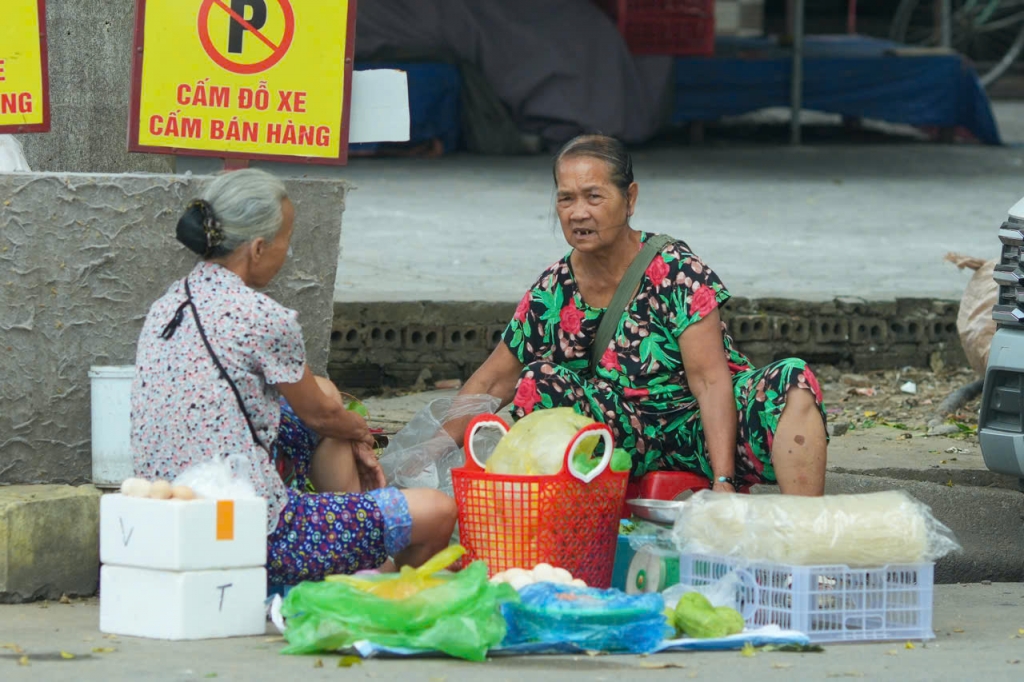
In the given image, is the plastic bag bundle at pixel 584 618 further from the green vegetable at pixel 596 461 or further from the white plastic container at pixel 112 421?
the white plastic container at pixel 112 421

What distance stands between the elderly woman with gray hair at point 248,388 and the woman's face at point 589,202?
0.84m

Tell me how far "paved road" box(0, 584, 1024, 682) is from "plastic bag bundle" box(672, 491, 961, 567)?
222 millimetres

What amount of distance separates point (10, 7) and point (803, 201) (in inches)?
315

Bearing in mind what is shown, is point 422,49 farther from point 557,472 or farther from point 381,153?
point 557,472

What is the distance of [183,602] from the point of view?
358 centimetres

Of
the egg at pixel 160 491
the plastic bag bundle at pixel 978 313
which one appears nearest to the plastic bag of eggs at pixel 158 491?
the egg at pixel 160 491

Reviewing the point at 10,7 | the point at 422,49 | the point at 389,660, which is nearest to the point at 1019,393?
the point at 389,660

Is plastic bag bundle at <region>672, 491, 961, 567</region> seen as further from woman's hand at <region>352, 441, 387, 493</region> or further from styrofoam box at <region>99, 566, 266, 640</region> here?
styrofoam box at <region>99, 566, 266, 640</region>

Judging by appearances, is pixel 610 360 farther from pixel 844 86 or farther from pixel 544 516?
pixel 844 86

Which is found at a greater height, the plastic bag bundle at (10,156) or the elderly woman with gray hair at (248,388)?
the plastic bag bundle at (10,156)

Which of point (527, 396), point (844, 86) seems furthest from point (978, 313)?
point (844, 86)

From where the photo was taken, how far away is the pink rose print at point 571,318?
452 centimetres

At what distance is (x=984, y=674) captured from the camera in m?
3.51

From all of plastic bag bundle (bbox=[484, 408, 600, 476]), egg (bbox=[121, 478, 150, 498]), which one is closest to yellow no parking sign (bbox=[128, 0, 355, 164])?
plastic bag bundle (bbox=[484, 408, 600, 476])
